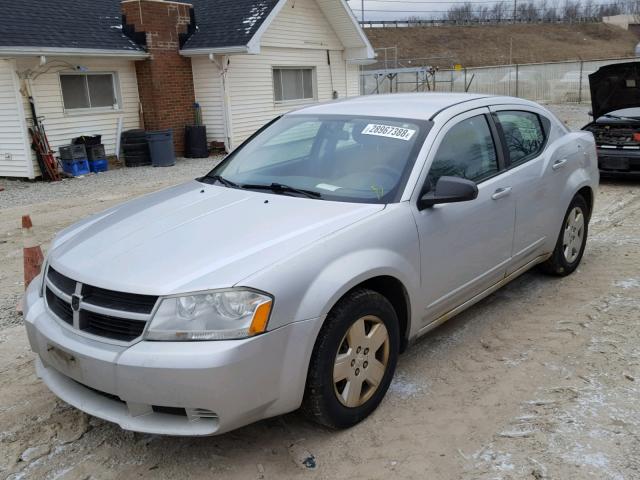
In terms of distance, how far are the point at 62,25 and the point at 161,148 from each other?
338 centimetres

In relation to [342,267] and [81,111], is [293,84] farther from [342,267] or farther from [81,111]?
[342,267]

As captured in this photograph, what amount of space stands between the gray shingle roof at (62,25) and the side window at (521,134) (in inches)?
419

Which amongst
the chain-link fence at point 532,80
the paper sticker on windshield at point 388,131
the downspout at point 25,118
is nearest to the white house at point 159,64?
the downspout at point 25,118

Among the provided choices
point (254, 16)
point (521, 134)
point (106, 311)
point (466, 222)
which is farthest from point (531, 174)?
point (254, 16)

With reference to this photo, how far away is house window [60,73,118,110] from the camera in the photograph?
13812 mm

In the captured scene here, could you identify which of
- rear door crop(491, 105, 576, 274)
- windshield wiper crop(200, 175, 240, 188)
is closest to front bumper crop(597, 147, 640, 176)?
rear door crop(491, 105, 576, 274)

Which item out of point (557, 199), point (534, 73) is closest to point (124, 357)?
point (557, 199)

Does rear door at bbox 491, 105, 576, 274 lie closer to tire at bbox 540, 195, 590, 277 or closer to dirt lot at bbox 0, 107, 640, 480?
tire at bbox 540, 195, 590, 277

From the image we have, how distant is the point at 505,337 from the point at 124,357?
2771mm

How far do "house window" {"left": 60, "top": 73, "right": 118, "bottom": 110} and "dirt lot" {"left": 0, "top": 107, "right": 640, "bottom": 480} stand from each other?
10.1m

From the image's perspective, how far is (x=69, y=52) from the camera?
42.8 feet

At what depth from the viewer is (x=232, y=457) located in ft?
10.3

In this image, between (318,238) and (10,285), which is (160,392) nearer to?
(318,238)

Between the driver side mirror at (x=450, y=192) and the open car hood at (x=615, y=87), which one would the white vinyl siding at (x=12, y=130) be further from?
the driver side mirror at (x=450, y=192)
